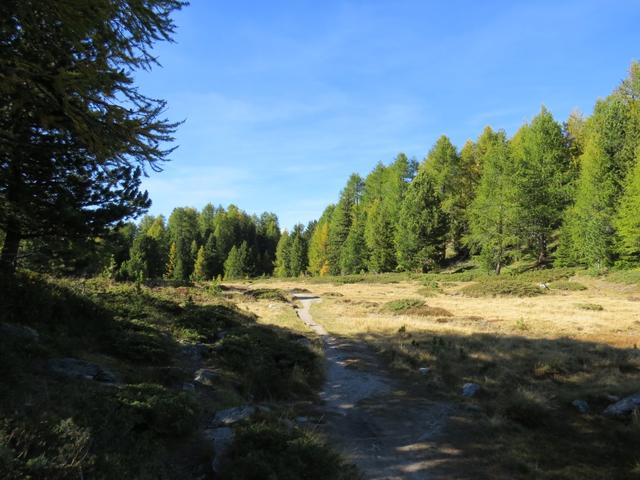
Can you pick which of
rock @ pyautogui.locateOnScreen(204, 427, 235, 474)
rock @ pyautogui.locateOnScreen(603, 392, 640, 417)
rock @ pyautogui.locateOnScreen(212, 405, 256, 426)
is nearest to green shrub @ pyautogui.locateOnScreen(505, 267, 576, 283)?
rock @ pyautogui.locateOnScreen(603, 392, 640, 417)

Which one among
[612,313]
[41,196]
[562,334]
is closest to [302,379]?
[41,196]

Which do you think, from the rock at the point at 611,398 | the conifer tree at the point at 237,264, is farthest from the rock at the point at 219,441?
the conifer tree at the point at 237,264

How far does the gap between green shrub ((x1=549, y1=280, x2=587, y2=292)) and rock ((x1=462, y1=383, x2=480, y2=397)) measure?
27.5m

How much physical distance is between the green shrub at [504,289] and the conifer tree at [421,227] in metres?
14.7

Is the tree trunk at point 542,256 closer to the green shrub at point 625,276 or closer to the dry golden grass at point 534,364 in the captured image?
the green shrub at point 625,276

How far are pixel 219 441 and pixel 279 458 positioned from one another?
1116 millimetres

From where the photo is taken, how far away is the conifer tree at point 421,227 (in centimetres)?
5159

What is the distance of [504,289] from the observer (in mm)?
34125

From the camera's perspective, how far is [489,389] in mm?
10695

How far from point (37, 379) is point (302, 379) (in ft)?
21.1

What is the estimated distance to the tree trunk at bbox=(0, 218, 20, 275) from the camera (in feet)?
31.6

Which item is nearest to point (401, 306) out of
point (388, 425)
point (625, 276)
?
point (625, 276)

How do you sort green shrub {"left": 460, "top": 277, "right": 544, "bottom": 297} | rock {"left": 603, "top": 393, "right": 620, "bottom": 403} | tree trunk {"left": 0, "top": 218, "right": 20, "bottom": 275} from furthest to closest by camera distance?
green shrub {"left": 460, "top": 277, "right": 544, "bottom": 297}
tree trunk {"left": 0, "top": 218, "right": 20, "bottom": 275}
rock {"left": 603, "top": 393, "right": 620, "bottom": 403}

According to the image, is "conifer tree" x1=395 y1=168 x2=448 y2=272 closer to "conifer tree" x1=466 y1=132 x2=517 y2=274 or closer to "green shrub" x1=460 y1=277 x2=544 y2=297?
"conifer tree" x1=466 y1=132 x2=517 y2=274
